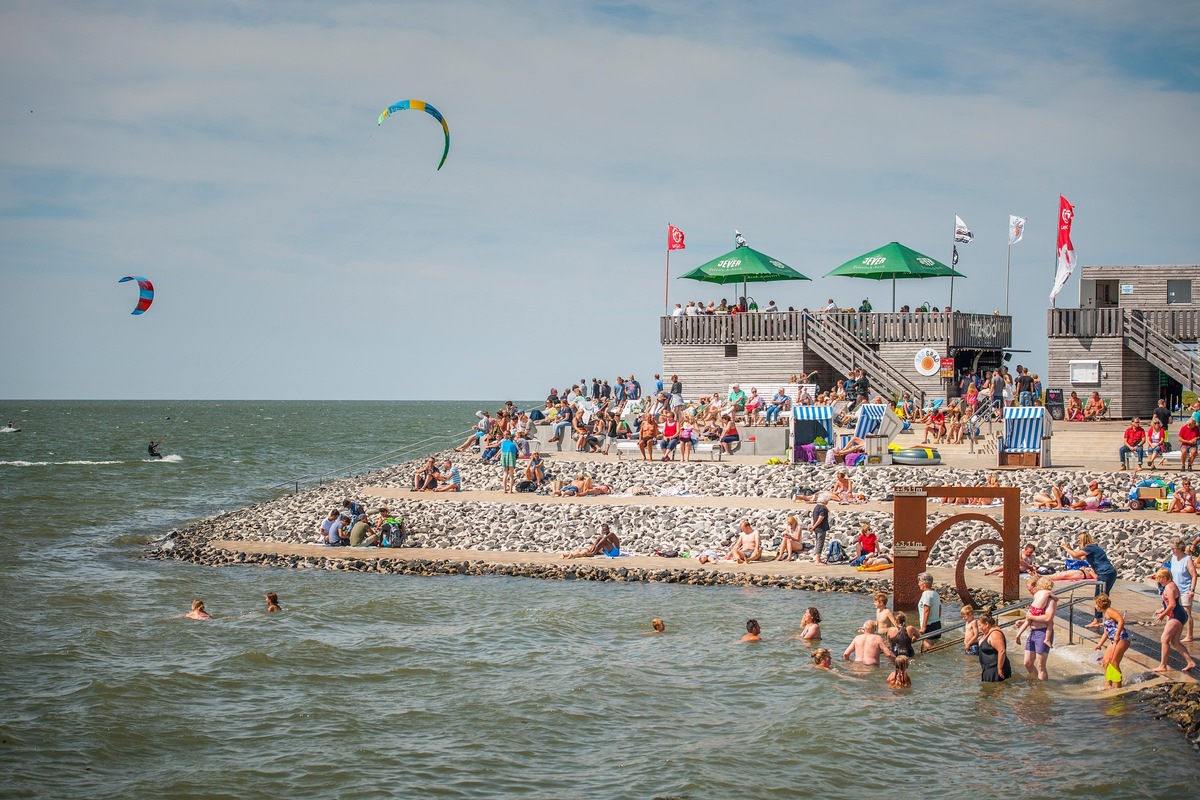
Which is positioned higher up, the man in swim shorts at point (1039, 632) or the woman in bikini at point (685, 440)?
the woman in bikini at point (685, 440)

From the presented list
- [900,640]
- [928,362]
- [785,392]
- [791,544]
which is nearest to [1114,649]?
[900,640]

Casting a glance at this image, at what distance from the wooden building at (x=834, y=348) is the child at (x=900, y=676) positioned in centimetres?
1912

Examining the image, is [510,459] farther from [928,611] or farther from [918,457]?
[928,611]

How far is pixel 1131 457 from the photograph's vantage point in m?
25.1

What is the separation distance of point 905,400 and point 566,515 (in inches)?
486

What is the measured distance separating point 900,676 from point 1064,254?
22971 mm

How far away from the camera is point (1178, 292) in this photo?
33875 mm

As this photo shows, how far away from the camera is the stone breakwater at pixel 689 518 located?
2086 centimetres

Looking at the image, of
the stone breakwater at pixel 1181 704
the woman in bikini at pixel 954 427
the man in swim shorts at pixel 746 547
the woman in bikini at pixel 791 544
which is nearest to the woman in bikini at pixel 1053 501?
the woman in bikini at pixel 791 544

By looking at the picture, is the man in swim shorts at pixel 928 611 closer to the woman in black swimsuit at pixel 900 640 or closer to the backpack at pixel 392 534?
the woman in black swimsuit at pixel 900 640

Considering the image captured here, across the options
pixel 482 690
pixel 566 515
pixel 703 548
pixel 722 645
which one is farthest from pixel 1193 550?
pixel 566 515

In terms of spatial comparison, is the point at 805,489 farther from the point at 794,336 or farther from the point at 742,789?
the point at 742,789

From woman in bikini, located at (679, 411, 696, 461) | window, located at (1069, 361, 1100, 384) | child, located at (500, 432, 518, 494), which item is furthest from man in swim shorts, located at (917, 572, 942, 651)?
window, located at (1069, 361, 1100, 384)

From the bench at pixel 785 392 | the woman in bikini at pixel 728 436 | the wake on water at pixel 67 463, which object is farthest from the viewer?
the wake on water at pixel 67 463
